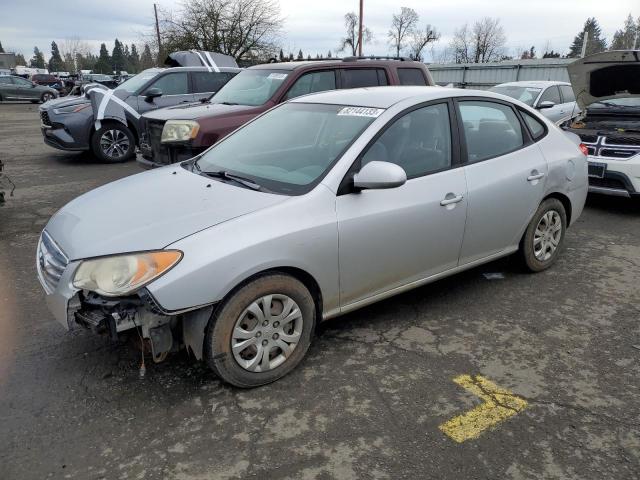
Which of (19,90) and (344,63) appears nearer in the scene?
(344,63)

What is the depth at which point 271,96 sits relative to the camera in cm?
680

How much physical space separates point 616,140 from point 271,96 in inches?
179

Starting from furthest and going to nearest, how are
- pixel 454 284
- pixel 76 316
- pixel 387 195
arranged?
1. pixel 454 284
2. pixel 387 195
3. pixel 76 316

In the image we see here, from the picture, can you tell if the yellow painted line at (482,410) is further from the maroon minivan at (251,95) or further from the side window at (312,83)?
the side window at (312,83)

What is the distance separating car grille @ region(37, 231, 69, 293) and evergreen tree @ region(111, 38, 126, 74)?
9758 cm

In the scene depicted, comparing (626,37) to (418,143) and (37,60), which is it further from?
(37,60)

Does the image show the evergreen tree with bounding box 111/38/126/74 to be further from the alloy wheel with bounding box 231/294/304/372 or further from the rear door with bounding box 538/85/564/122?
the alloy wheel with bounding box 231/294/304/372

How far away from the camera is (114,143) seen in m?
10.2

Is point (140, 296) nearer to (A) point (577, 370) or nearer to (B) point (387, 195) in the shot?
(B) point (387, 195)

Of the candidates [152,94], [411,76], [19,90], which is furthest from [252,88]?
[19,90]

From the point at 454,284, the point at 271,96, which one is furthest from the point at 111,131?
the point at 454,284

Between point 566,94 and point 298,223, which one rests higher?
point 566,94

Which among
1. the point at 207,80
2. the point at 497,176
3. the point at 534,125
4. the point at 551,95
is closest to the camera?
the point at 497,176

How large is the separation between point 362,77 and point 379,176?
4741 mm
